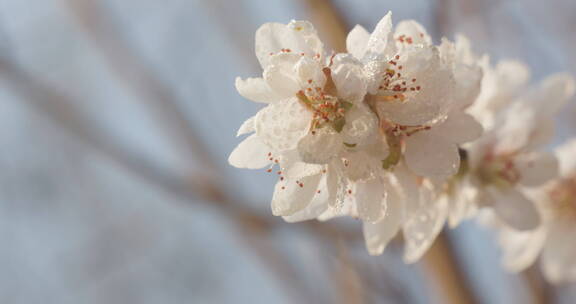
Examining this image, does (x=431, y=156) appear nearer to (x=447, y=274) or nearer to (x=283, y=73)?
(x=283, y=73)

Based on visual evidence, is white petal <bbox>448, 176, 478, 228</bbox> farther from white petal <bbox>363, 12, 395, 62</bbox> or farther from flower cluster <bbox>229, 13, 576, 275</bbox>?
white petal <bbox>363, 12, 395, 62</bbox>

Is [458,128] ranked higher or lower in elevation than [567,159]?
lower

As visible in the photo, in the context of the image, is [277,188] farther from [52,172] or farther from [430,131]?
[52,172]

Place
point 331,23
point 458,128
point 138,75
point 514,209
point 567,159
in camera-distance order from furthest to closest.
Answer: point 138,75, point 331,23, point 567,159, point 514,209, point 458,128

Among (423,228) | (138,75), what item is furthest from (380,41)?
(138,75)

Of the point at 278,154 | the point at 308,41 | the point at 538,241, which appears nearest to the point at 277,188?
the point at 278,154

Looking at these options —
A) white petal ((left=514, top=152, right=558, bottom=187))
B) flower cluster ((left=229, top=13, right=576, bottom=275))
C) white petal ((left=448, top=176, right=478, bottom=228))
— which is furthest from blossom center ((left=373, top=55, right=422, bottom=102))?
white petal ((left=514, top=152, right=558, bottom=187))
